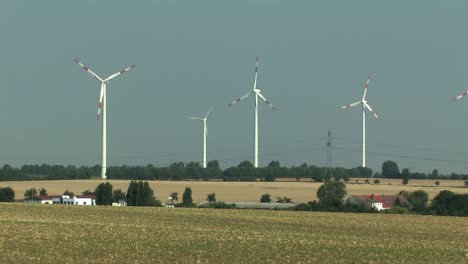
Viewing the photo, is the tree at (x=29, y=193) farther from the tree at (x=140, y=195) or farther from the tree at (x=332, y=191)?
the tree at (x=332, y=191)

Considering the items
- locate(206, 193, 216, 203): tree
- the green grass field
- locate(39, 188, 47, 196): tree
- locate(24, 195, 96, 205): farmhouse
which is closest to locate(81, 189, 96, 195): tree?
locate(24, 195, 96, 205): farmhouse

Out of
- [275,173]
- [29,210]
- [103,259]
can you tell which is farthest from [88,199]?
[103,259]

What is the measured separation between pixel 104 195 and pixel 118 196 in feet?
9.98

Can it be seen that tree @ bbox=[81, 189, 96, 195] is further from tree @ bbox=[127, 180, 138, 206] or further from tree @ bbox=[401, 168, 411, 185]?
tree @ bbox=[401, 168, 411, 185]

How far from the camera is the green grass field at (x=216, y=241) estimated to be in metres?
32.1

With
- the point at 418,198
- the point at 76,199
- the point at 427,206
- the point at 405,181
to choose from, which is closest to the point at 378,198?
the point at 418,198

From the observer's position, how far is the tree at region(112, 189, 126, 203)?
112 metres

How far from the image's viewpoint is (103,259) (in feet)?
100

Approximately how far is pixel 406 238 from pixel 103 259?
21.3 m

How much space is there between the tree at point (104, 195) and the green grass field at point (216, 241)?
5053 centimetres

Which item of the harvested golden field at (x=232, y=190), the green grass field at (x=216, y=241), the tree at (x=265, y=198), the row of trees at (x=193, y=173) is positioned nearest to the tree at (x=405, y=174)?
the row of trees at (x=193, y=173)

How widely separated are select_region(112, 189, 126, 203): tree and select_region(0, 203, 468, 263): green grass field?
172 ft

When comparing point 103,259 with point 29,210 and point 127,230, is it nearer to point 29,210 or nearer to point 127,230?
point 127,230

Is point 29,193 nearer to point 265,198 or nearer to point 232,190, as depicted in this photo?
point 232,190
